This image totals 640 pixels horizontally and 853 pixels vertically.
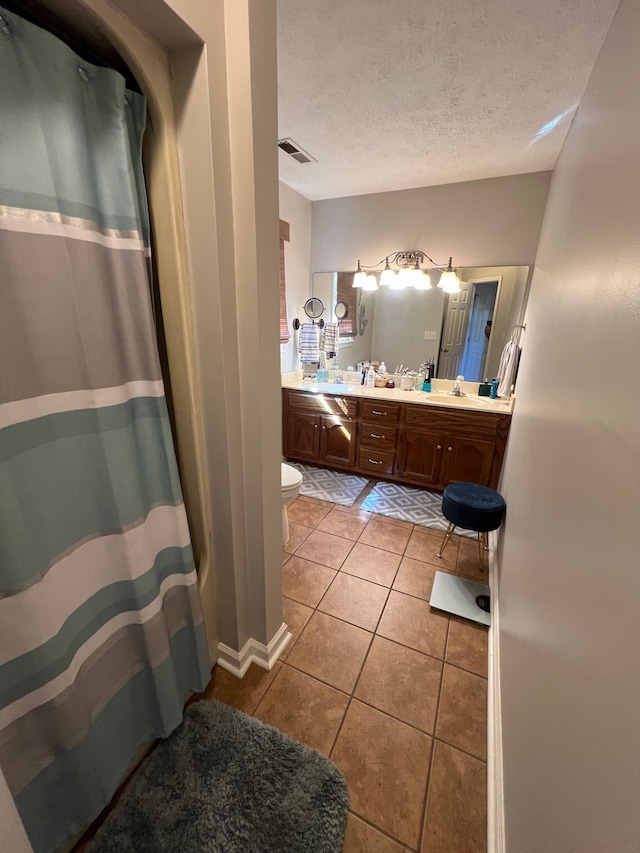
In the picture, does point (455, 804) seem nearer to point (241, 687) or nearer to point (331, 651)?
point (331, 651)

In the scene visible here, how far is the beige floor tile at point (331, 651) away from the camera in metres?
1.43

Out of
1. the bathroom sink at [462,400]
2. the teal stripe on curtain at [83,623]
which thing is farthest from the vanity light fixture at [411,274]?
the teal stripe on curtain at [83,623]

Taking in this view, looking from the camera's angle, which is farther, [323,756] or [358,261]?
[358,261]

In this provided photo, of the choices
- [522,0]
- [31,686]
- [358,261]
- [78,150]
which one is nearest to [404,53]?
[522,0]

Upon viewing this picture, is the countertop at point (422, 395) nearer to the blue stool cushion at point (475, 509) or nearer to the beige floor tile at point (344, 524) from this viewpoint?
the blue stool cushion at point (475, 509)

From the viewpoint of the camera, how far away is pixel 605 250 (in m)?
0.77

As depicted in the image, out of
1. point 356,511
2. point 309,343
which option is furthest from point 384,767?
point 309,343

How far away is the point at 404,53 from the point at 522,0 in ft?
1.39

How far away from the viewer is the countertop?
2.54 m

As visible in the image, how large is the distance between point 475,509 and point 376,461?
1.19 m

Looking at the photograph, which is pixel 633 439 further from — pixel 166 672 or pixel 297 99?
pixel 297 99

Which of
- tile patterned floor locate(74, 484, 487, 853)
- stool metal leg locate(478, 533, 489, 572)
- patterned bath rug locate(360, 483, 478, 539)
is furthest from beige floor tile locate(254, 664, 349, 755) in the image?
patterned bath rug locate(360, 483, 478, 539)

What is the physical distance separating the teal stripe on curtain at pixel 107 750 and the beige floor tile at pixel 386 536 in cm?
130

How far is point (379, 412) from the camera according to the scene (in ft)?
9.28
